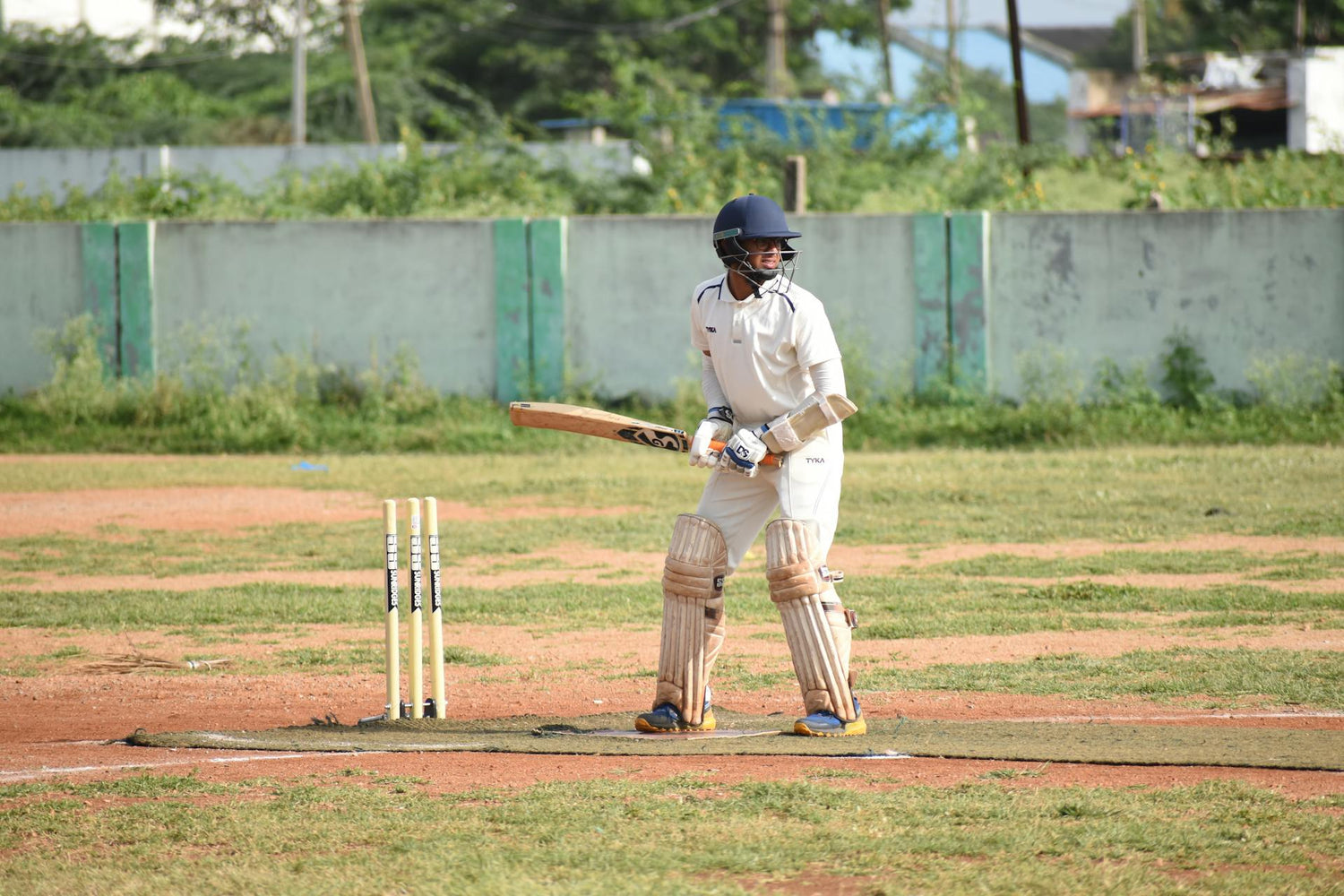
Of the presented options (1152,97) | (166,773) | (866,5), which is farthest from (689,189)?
(866,5)

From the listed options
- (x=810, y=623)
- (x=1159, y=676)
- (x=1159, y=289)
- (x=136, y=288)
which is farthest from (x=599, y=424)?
(x=136, y=288)

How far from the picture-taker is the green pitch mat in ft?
19.9

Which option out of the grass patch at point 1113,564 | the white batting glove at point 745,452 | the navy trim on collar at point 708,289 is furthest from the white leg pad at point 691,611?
the grass patch at point 1113,564

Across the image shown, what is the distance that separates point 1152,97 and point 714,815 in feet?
127

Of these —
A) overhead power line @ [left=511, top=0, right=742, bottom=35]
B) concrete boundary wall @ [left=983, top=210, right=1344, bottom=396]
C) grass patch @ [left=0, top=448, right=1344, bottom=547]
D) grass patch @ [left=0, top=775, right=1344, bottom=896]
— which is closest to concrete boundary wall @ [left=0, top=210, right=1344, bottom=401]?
concrete boundary wall @ [left=983, top=210, right=1344, bottom=396]

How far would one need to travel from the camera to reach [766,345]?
6.77 metres

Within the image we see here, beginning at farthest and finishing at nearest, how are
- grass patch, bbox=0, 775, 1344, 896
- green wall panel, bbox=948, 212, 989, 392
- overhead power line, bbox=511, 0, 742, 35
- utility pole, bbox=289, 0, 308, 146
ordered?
overhead power line, bbox=511, 0, 742, 35 → utility pole, bbox=289, 0, 308, 146 → green wall panel, bbox=948, 212, 989, 392 → grass patch, bbox=0, 775, 1344, 896

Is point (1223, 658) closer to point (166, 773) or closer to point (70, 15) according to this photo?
point (166, 773)

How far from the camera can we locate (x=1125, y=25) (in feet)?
250

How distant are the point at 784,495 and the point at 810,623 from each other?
587 millimetres

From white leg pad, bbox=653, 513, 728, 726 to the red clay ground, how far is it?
515 mm

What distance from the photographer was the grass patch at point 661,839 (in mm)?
4688

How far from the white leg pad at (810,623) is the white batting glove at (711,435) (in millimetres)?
415

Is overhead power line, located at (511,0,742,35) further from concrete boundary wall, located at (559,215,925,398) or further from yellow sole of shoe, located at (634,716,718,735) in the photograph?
yellow sole of shoe, located at (634,716,718,735)
